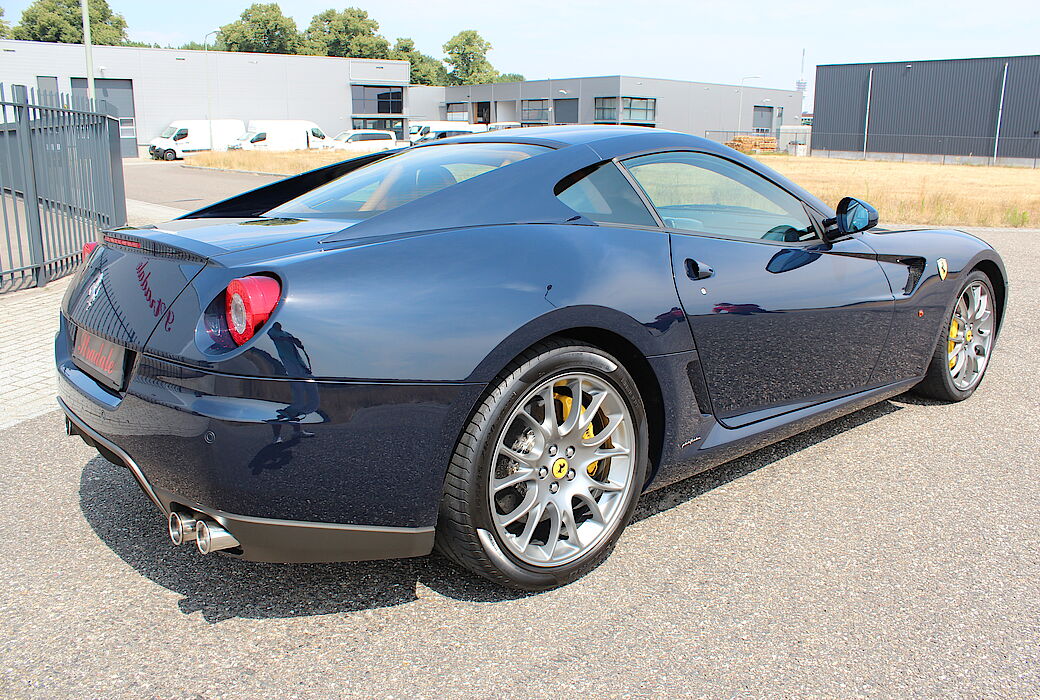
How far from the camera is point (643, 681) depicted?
2.28 meters

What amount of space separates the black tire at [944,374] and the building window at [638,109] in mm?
74595

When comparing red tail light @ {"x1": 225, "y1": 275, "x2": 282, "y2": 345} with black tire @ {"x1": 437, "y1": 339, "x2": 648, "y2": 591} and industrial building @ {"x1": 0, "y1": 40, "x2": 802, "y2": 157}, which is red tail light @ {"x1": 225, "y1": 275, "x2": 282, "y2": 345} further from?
industrial building @ {"x1": 0, "y1": 40, "x2": 802, "y2": 157}

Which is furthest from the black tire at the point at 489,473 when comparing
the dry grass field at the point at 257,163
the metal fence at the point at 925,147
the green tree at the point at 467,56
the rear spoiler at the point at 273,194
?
the green tree at the point at 467,56

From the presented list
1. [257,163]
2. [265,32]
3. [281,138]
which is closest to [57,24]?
[265,32]

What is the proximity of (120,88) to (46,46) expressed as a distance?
484 cm

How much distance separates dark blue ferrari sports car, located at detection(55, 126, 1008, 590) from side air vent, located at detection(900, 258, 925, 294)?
394mm

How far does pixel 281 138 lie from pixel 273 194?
49.5 m

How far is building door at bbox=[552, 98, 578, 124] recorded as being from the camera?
8052cm

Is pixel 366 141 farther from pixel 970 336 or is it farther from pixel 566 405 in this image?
pixel 566 405

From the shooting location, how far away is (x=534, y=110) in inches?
3319

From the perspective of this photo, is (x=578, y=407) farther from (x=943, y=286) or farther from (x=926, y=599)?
(x=943, y=286)

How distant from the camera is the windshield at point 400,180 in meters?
2.93

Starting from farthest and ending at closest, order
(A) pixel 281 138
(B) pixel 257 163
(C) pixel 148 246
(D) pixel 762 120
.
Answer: (D) pixel 762 120 → (A) pixel 281 138 → (B) pixel 257 163 → (C) pixel 148 246

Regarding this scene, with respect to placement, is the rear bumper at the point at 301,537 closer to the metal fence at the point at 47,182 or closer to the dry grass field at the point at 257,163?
the metal fence at the point at 47,182
